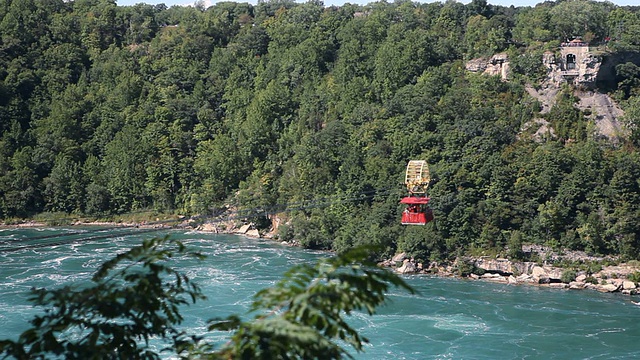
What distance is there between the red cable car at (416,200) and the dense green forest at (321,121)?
8.69m

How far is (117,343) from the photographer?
214 inches

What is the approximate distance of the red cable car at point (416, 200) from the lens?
27.0m

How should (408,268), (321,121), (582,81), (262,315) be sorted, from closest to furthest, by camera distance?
(262,315) → (408,268) → (582,81) → (321,121)

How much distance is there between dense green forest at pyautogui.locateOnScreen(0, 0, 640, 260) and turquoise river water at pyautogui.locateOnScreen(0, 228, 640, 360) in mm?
4807

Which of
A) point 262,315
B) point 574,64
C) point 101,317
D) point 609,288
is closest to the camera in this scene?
point 262,315

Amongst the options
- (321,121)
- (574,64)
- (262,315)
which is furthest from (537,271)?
(262,315)

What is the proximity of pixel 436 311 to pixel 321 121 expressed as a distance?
935 inches


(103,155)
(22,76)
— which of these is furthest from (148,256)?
(22,76)

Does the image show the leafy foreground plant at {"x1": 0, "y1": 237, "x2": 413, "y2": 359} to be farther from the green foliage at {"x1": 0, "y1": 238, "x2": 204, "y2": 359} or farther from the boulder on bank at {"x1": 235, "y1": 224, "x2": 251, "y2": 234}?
the boulder on bank at {"x1": 235, "y1": 224, "x2": 251, "y2": 234}

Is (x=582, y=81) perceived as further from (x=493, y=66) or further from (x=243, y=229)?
(x=243, y=229)

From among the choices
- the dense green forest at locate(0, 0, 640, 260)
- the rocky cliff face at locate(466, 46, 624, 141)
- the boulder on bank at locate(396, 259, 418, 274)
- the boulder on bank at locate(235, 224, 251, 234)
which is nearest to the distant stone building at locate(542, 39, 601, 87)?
the rocky cliff face at locate(466, 46, 624, 141)

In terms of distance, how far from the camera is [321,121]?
169ft

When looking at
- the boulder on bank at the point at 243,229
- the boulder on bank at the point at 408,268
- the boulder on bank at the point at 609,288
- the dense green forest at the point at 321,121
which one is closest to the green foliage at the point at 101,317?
the boulder on bank at the point at 609,288

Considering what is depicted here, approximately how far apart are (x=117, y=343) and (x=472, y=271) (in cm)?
3191
